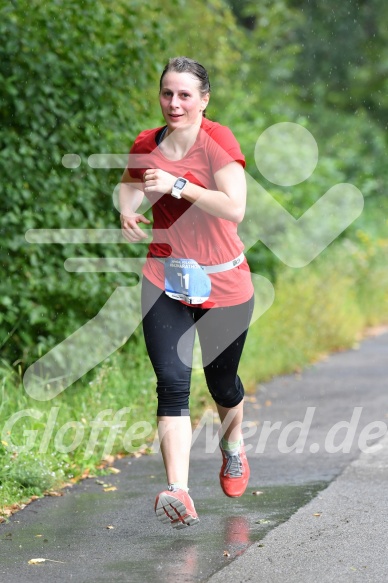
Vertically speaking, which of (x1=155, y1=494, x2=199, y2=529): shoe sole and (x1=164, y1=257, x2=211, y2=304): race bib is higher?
(x1=164, y1=257, x2=211, y2=304): race bib

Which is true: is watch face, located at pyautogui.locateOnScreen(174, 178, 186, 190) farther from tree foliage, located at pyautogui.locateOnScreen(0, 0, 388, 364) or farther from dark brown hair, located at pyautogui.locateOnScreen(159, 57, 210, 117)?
tree foliage, located at pyautogui.locateOnScreen(0, 0, 388, 364)

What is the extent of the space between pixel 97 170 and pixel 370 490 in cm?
354

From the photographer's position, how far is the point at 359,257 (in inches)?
677

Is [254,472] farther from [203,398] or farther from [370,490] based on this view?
[203,398]

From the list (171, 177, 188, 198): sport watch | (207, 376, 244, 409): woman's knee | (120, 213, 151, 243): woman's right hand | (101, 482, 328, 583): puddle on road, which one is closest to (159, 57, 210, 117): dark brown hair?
(171, 177, 188, 198): sport watch

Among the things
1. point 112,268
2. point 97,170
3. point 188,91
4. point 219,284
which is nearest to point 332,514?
point 219,284

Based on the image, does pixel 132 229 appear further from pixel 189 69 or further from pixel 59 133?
pixel 59 133

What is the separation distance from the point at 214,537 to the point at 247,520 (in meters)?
0.38

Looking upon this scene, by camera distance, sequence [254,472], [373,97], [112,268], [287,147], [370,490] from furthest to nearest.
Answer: [373,97], [287,147], [112,268], [254,472], [370,490]

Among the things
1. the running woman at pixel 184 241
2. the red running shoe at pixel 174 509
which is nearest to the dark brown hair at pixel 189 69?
the running woman at pixel 184 241

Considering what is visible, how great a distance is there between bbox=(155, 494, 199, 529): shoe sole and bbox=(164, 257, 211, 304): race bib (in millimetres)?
888

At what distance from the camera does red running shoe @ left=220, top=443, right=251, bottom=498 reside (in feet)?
18.8

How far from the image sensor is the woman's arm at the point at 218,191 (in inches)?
193

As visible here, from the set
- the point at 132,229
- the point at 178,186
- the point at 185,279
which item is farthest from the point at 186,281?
the point at 178,186
